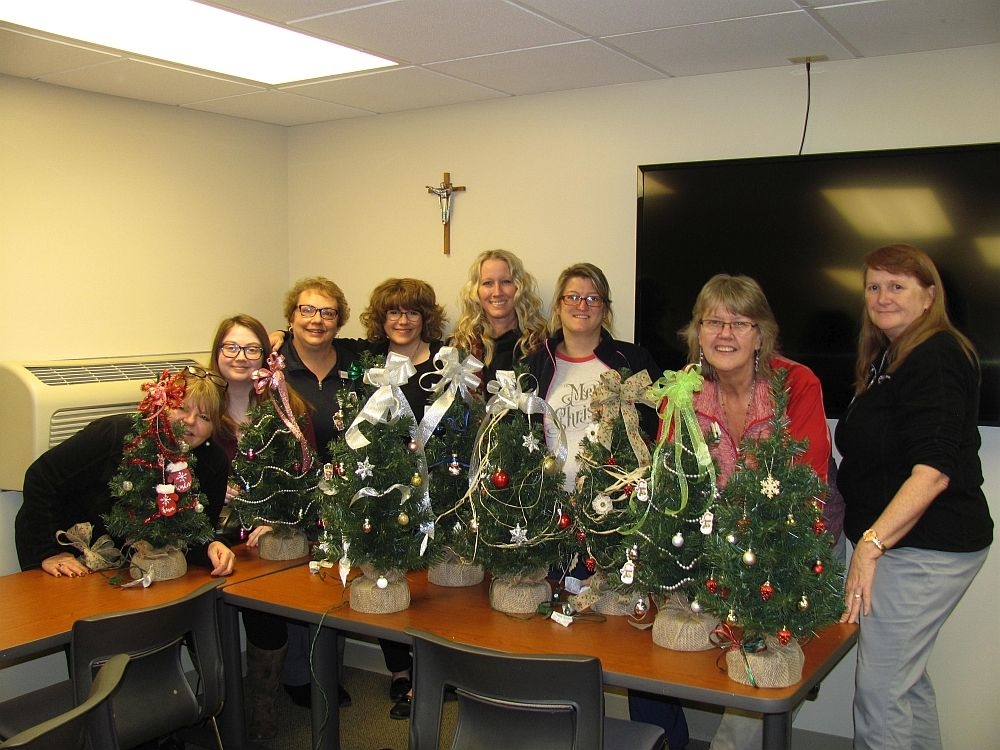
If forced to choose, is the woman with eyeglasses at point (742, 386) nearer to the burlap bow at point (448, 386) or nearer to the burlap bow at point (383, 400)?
the burlap bow at point (448, 386)

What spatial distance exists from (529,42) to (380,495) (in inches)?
73.2

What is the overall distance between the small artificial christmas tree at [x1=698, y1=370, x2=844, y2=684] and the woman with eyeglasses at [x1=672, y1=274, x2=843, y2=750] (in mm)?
565

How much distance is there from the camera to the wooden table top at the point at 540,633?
217cm

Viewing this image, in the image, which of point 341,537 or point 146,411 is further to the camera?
point 146,411

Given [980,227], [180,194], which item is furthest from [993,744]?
[180,194]

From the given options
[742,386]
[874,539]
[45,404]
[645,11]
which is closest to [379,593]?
[742,386]

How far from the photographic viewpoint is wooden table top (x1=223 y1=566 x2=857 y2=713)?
2.17 metres

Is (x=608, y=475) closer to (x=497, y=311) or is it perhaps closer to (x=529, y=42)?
(x=497, y=311)

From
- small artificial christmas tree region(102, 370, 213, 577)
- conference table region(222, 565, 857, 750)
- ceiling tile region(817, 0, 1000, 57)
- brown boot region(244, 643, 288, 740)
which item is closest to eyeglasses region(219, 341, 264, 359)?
small artificial christmas tree region(102, 370, 213, 577)

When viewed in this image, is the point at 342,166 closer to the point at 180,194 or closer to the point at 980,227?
the point at 180,194

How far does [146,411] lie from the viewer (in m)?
3.02

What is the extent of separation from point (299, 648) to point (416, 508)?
63.9 inches

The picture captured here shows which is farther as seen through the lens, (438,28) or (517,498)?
(438,28)

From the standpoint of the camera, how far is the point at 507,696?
2.13 meters
